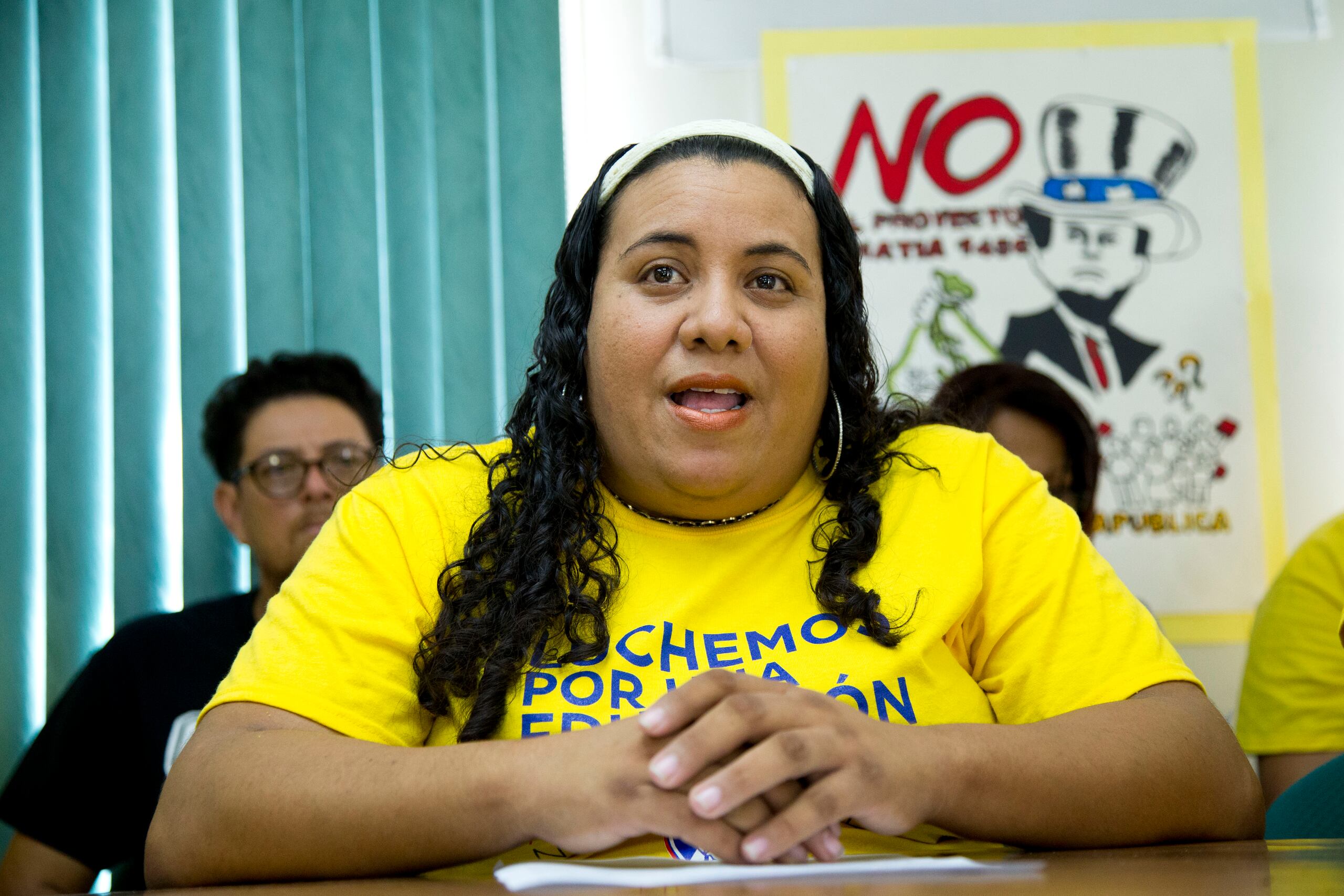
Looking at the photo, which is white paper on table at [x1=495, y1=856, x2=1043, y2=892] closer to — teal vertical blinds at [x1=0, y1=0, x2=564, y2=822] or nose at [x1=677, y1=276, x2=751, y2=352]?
nose at [x1=677, y1=276, x2=751, y2=352]

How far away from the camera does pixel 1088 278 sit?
233 centimetres

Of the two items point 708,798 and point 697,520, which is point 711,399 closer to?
point 697,520

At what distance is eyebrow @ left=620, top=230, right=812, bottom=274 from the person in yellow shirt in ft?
3.78

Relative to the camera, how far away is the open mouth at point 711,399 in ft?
4.17

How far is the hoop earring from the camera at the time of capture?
1.37 meters

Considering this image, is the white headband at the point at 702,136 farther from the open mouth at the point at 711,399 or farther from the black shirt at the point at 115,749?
the black shirt at the point at 115,749

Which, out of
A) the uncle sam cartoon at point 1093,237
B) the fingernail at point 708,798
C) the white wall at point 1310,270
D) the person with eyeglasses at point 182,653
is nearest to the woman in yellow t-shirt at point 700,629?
the fingernail at point 708,798

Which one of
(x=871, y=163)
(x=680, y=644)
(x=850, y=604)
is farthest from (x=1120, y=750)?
(x=871, y=163)

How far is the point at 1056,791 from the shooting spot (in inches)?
39.9

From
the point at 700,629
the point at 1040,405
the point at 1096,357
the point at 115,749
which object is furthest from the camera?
the point at 1096,357

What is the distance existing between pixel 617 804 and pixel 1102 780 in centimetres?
43

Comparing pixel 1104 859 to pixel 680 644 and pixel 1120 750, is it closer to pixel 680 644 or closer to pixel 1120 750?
pixel 1120 750

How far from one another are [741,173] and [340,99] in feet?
4.38

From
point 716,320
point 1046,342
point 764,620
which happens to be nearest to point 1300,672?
point 1046,342
